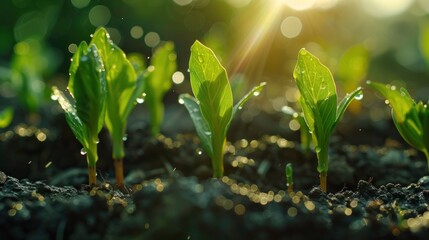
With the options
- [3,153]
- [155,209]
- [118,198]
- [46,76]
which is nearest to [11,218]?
[118,198]

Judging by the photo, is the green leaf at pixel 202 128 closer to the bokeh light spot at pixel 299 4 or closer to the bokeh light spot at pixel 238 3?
the bokeh light spot at pixel 299 4

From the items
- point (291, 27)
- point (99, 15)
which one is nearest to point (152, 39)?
point (99, 15)

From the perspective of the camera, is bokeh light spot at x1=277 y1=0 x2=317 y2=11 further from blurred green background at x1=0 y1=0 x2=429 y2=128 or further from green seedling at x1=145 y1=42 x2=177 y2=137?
green seedling at x1=145 y1=42 x2=177 y2=137

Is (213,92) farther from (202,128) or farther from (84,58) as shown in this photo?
(84,58)

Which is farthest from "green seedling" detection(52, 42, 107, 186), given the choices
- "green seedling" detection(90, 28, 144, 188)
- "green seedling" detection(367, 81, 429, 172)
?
"green seedling" detection(367, 81, 429, 172)

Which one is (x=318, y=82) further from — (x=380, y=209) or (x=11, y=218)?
(x=11, y=218)

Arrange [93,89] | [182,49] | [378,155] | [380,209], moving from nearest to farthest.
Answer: [380,209] < [93,89] < [378,155] < [182,49]
